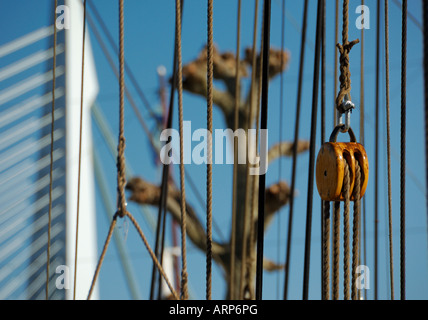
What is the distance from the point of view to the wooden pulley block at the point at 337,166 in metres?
0.79

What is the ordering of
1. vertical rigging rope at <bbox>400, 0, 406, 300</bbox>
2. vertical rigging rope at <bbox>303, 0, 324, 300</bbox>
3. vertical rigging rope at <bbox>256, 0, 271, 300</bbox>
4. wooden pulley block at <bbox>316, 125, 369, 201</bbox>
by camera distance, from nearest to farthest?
wooden pulley block at <bbox>316, 125, 369, 201</bbox> → vertical rigging rope at <bbox>256, 0, 271, 300</bbox> → vertical rigging rope at <bbox>400, 0, 406, 300</bbox> → vertical rigging rope at <bbox>303, 0, 324, 300</bbox>

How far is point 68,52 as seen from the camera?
3.45 metres

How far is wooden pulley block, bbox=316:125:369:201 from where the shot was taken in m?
0.79

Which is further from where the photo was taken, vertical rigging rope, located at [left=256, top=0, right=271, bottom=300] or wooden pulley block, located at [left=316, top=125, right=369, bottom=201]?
vertical rigging rope, located at [left=256, top=0, right=271, bottom=300]

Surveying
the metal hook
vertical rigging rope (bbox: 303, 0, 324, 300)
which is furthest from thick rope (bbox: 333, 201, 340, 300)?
vertical rigging rope (bbox: 303, 0, 324, 300)

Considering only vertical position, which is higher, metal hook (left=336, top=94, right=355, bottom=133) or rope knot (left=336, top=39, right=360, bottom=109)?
rope knot (left=336, top=39, right=360, bottom=109)

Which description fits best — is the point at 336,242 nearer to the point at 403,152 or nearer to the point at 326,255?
the point at 326,255

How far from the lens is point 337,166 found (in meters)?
0.78

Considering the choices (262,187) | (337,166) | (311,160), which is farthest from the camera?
(311,160)

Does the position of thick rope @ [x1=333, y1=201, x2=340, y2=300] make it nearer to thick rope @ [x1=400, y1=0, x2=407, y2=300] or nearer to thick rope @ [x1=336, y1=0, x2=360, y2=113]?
thick rope @ [x1=336, y1=0, x2=360, y2=113]

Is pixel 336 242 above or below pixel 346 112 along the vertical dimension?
below

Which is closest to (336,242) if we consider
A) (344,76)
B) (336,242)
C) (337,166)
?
(336,242)

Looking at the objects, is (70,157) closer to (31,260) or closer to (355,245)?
(31,260)
